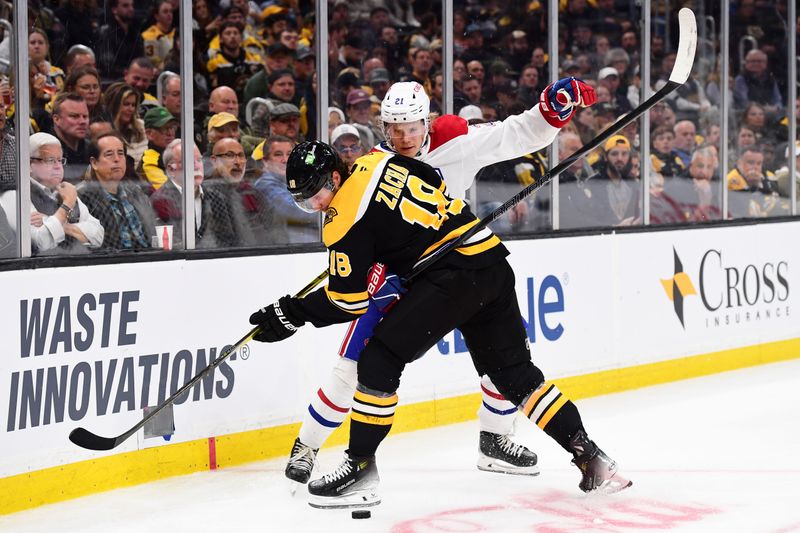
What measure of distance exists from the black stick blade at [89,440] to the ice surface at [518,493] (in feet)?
0.61

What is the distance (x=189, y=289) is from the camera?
160 inches

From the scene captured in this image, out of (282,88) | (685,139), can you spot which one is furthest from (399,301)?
(685,139)

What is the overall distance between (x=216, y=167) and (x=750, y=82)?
3.56 meters

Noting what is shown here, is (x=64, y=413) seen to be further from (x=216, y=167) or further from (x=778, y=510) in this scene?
(x=778, y=510)

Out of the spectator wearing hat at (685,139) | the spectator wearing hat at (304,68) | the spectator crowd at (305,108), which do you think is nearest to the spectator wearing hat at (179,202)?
the spectator crowd at (305,108)

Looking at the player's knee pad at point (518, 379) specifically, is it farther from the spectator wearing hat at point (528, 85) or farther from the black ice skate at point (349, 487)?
the spectator wearing hat at point (528, 85)

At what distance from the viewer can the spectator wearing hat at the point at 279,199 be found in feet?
15.0

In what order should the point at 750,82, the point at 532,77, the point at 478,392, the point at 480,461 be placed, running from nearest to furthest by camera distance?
1. the point at 480,461
2. the point at 478,392
3. the point at 532,77
4. the point at 750,82

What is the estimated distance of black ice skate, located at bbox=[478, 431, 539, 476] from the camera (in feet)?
12.8

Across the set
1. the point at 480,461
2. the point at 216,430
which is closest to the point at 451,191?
the point at 480,461

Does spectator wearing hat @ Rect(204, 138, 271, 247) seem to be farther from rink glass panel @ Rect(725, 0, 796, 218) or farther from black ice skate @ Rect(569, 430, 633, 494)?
rink glass panel @ Rect(725, 0, 796, 218)

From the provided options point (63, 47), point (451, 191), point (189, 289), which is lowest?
point (189, 289)

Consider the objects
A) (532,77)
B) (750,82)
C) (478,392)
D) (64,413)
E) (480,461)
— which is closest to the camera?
(64,413)

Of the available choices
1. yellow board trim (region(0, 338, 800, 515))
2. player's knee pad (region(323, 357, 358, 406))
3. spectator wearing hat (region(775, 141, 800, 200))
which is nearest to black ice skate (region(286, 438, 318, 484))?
player's knee pad (region(323, 357, 358, 406))
